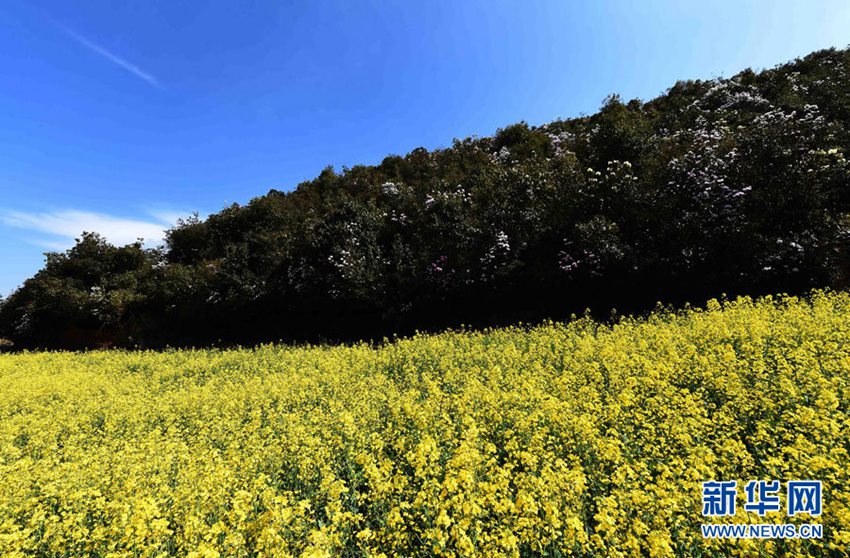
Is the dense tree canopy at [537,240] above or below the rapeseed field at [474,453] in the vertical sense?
above

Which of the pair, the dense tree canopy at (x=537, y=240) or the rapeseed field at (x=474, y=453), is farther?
the dense tree canopy at (x=537, y=240)

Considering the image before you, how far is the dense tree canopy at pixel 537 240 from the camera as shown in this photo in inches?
478

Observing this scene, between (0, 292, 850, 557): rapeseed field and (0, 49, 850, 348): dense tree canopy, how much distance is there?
11.2 ft

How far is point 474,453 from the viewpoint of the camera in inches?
149

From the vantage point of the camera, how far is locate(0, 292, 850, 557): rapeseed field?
9.98 feet

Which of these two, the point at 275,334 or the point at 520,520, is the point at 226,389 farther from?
the point at 275,334

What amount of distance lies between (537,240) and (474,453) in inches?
486

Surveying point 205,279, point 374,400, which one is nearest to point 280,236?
point 205,279

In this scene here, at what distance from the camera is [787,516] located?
2.88 meters

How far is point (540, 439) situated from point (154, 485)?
4467 mm

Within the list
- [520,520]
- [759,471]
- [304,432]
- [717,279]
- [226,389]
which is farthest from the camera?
[717,279]

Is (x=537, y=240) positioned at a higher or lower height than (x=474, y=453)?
higher

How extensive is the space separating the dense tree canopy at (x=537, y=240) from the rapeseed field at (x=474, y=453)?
11.2 ft

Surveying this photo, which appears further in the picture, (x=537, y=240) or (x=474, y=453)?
(x=537, y=240)
